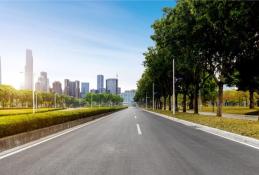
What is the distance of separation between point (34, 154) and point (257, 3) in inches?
637

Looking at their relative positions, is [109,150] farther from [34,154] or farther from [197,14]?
[197,14]

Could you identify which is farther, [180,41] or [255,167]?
[180,41]

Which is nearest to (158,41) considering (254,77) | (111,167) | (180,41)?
(180,41)

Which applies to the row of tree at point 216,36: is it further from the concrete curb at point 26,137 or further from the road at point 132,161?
the concrete curb at point 26,137

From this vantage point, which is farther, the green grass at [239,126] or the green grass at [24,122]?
the green grass at [239,126]

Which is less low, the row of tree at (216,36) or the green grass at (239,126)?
the row of tree at (216,36)

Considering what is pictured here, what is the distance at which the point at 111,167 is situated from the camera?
746cm

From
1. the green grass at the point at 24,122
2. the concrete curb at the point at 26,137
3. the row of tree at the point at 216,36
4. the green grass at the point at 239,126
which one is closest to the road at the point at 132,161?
the concrete curb at the point at 26,137

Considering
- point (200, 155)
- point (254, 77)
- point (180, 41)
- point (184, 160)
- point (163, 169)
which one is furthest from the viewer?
point (254, 77)

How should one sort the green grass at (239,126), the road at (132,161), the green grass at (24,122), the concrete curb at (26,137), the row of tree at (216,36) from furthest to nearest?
1. the row of tree at (216,36)
2. the green grass at (239,126)
3. the green grass at (24,122)
4. the concrete curb at (26,137)
5. the road at (132,161)

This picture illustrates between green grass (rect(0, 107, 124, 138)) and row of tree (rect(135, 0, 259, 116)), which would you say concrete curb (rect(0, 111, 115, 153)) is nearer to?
green grass (rect(0, 107, 124, 138))

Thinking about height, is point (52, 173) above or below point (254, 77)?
below

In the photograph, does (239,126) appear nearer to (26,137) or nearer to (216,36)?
(216,36)

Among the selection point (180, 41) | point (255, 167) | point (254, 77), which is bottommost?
point (255, 167)
